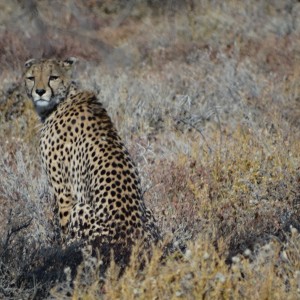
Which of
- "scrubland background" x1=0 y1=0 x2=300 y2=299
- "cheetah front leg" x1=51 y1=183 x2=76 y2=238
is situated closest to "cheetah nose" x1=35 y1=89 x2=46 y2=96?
"scrubland background" x1=0 y1=0 x2=300 y2=299

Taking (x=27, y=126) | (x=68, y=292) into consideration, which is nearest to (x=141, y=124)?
(x=27, y=126)

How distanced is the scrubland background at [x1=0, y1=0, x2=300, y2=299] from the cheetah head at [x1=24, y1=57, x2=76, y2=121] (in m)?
0.17

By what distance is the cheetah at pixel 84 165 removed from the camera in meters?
4.09

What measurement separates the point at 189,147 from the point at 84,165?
58.1 inches

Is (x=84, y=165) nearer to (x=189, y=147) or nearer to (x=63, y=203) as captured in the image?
(x=63, y=203)

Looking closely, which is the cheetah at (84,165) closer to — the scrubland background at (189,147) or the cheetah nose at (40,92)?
the cheetah nose at (40,92)

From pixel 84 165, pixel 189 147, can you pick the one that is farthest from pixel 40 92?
pixel 189 147

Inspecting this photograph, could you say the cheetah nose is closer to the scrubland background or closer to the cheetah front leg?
the scrubland background

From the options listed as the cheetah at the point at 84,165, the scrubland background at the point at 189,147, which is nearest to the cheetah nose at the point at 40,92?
the cheetah at the point at 84,165

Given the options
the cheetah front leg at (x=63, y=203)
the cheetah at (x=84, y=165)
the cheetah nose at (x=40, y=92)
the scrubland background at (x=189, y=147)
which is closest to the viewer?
the scrubland background at (x=189, y=147)

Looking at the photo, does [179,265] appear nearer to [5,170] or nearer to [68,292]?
[68,292]

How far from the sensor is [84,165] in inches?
177

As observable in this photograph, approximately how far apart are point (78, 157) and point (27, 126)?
207cm

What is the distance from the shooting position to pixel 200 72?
27.2ft
